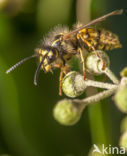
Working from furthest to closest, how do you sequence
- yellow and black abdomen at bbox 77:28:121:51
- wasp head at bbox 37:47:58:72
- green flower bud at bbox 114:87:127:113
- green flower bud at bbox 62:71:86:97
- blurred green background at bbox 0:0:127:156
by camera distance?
blurred green background at bbox 0:0:127:156 < yellow and black abdomen at bbox 77:28:121:51 < wasp head at bbox 37:47:58:72 < green flower bud at bbox 62:71:86:97 < green flower bud at bbox 114:87:127:113

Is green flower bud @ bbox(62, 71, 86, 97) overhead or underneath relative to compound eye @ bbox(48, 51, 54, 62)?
underneath

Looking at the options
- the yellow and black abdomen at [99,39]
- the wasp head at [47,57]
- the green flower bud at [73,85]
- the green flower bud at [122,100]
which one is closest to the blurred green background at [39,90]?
the yellow and black abdomen at [99,39]

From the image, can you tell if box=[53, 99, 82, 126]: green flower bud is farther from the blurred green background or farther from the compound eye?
the blurred green background

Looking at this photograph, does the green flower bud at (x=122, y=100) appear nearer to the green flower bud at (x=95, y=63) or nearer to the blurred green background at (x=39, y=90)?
the green flower bud at (x=95, y=63)

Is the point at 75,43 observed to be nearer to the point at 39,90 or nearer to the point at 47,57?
the point at 47,57

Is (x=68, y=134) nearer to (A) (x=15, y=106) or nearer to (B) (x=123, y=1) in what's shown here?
(A) (x=15, y=106)

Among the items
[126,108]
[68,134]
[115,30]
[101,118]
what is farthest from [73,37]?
[126,108]

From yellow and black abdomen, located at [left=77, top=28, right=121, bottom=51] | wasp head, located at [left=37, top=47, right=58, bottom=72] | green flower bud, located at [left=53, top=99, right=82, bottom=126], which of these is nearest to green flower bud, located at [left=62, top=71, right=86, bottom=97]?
green flower bud, located at [left=53, top=99, right=82, bottom=126]
